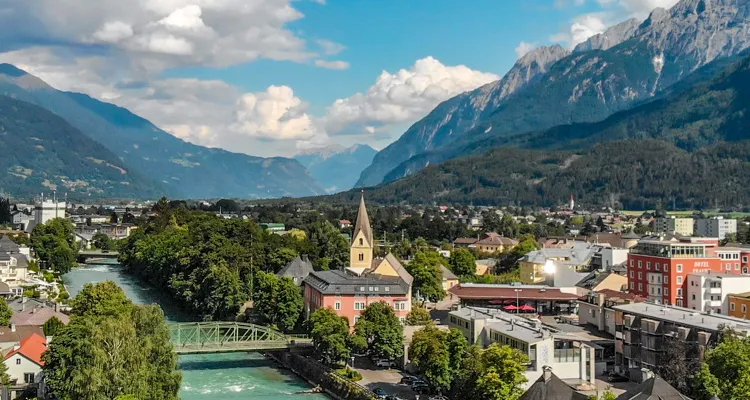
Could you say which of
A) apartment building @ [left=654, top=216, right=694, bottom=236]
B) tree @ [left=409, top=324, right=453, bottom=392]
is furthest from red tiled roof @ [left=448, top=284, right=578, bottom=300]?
apartment building @ [left=654, top=216, right=694, bottom=236]

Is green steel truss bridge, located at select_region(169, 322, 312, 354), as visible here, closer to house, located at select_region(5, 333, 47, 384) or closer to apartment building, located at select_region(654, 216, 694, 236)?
house, located at select_region(5, 333, 47, 384)

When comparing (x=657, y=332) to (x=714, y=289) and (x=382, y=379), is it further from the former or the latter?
(x=382, y=379)

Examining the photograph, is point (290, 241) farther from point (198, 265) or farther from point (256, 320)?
point (256, 320)

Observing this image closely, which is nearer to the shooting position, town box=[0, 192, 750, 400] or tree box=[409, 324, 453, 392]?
town box=[0, 192, 750, 400]

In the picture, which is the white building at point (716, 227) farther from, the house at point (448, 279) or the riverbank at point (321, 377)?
the riverbank at point (321, 377)

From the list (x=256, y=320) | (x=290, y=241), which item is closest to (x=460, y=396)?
(x=256, y=320)

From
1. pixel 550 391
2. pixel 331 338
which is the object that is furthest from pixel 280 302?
pixel 550 391
